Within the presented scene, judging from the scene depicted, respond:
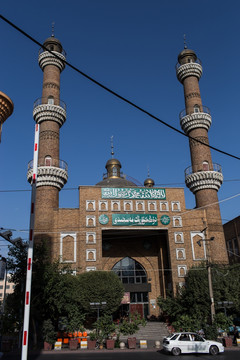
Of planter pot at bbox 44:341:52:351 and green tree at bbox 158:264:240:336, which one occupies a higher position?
green tree at bbox 158:264:240:336

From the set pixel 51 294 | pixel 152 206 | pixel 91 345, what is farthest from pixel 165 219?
pixel 91 345

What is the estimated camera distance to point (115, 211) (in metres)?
34.9

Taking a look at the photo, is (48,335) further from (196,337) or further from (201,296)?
(201,296)

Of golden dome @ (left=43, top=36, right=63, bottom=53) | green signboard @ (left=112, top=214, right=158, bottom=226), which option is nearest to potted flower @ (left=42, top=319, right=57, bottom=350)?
green signboard @ (left=112, top=214, right=158, bottom=226)

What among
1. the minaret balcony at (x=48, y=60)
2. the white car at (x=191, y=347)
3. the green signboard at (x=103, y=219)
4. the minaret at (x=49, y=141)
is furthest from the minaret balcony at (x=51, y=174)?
the white car at (x=191, y=347)

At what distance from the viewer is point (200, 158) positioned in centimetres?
3900

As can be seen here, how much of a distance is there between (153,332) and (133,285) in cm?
634

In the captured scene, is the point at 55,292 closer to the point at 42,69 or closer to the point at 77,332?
the point at 77,332

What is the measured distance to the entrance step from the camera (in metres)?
29.3

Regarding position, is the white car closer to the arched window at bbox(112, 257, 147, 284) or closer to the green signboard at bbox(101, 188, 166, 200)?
the arched window at bbox(112, 257, 147, 284)

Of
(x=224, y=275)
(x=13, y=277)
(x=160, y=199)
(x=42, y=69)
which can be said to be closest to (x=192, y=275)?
(x=224, y=275)

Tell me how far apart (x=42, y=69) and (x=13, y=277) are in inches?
1052

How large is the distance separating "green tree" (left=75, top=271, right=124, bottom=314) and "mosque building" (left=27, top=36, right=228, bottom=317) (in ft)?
7.72

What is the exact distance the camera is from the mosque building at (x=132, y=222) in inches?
1321
